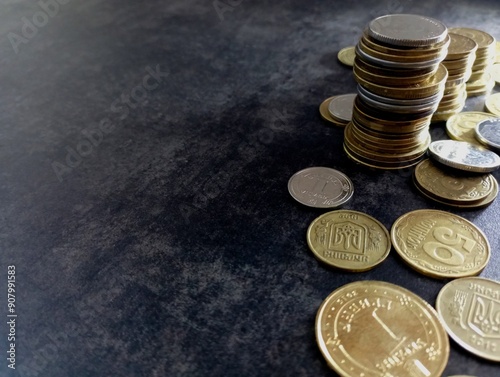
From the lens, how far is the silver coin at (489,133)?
67.4 inches

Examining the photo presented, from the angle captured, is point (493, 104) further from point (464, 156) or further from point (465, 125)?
point (464, 156)

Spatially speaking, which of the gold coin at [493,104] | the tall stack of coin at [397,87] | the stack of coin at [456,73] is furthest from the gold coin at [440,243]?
the gold coin at [493,104]

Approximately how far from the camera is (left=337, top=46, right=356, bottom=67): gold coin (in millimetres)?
2492

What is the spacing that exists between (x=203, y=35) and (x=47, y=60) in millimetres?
1008

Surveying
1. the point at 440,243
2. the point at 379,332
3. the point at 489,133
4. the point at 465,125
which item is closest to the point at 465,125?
the point at 465,125

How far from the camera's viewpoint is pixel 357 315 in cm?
113

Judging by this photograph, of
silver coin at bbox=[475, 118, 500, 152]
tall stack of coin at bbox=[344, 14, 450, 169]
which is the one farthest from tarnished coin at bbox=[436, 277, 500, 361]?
silver coin at bbox=[475, 118, 500, 152]

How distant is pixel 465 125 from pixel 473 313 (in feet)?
3.30

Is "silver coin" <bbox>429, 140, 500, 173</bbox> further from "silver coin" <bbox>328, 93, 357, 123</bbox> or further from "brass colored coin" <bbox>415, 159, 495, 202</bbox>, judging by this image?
"silver coin" <bbox>328, 93, 357, 123</bbox>

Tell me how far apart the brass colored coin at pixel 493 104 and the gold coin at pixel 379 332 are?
4.00 ft

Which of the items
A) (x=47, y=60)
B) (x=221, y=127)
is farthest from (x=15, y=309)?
(x=47, y=60)

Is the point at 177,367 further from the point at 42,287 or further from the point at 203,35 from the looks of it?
the point at 203,35

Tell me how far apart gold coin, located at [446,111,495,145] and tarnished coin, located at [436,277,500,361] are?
0.78 m

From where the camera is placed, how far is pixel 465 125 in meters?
1.87
